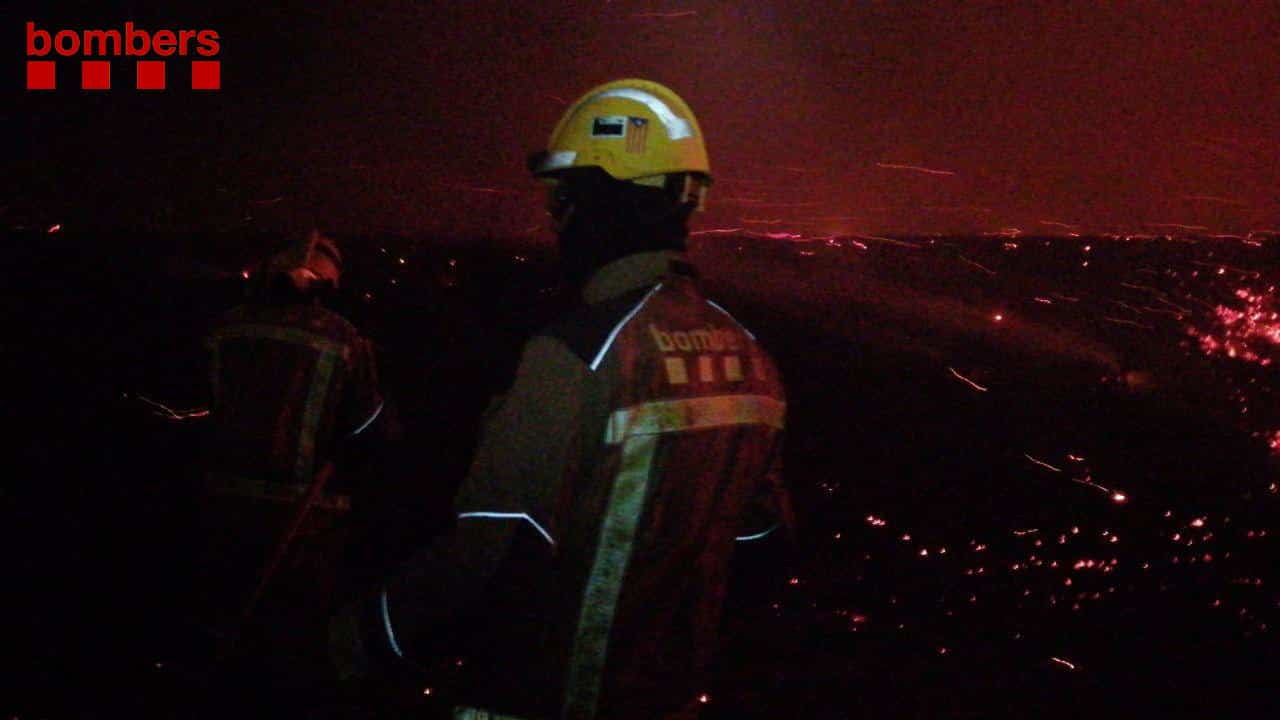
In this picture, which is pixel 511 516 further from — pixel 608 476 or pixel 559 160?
pixel 559 160

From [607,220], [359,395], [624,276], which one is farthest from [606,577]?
[359,395]

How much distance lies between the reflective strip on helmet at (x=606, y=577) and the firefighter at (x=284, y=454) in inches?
79.0

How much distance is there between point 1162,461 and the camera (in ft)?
14.9

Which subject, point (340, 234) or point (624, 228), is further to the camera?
point (340, 234)

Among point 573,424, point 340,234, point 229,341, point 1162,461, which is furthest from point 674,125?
point 1162,461

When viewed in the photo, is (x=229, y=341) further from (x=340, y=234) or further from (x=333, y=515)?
(x=340, y=234)

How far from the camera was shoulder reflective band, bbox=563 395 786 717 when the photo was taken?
56.2 inches

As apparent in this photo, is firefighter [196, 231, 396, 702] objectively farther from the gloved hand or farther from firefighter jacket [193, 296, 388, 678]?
the gloved hand

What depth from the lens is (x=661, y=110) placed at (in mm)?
1729

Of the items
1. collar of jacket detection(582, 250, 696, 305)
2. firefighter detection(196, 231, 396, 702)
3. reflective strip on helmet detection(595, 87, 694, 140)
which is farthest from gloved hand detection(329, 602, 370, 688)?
firefighter detection(196, 231, 396, 702)

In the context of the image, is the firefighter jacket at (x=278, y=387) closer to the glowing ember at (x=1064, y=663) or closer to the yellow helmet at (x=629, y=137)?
the yellow helmet at (x=629, y=137)

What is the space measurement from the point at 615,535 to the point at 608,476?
0.34 feet

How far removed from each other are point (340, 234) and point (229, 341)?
1.79m

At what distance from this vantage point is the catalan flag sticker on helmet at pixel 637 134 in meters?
1.68
